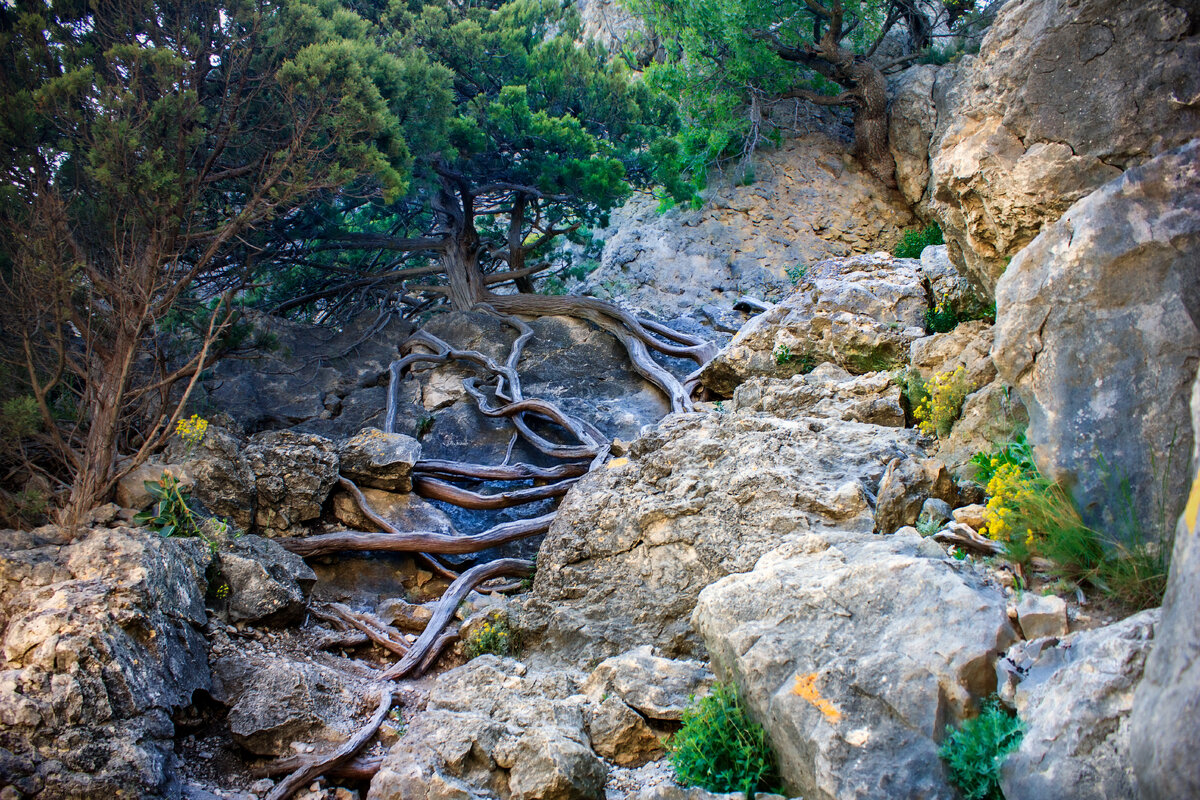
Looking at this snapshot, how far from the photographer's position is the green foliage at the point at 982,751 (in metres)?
2.30

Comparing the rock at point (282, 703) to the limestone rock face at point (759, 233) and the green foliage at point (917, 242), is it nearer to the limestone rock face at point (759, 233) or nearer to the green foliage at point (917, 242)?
the limestone rock face at point (759, 233)

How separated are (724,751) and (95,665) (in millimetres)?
3024

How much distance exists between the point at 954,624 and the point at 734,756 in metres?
0.96

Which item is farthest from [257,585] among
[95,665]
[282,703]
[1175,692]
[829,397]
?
[1175,692]

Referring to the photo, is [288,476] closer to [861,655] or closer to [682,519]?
[682,519]

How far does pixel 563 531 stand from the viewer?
4.93m

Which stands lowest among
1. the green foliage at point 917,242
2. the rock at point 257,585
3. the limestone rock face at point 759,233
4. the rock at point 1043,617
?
the rock at point 1043,617

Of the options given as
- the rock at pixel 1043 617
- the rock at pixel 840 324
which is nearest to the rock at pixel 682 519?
the rock at pixel 1043 617

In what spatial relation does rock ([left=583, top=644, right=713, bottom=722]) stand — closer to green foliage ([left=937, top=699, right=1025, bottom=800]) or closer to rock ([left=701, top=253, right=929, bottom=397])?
green foliage ([left=937, top=699, right=1025, bottom=800])

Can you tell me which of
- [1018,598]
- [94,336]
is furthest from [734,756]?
[94,336]

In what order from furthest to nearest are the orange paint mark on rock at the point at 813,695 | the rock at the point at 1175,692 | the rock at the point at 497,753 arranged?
the rock at the point at 497,753
the orange paint mark on rock at the point at 813,695
the rock at the point at 1175,692

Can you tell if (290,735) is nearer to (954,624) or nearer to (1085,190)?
(954,624)

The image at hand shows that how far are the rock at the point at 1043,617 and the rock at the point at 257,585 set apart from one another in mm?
4826

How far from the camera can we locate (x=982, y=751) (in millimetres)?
2334
